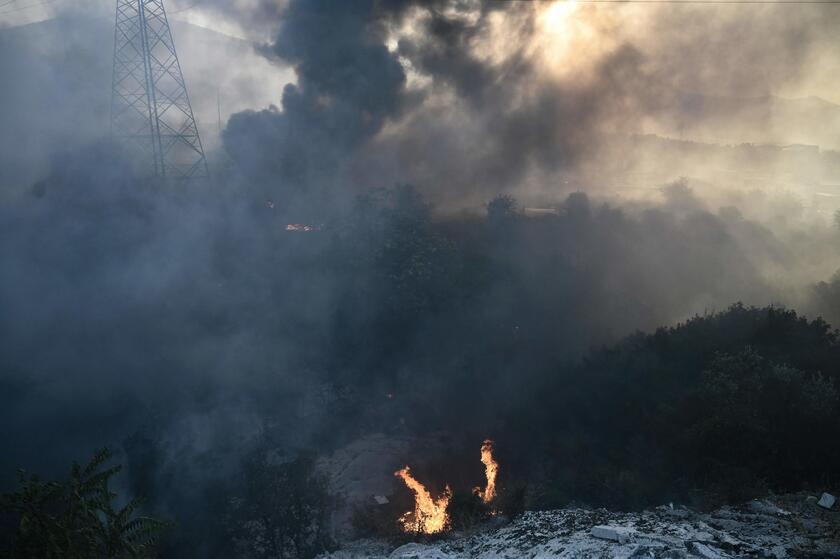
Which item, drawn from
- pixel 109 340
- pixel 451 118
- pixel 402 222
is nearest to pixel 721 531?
pixel 402 222

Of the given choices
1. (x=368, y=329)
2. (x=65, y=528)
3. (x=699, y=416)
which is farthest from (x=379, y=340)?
(x=65, y=528)

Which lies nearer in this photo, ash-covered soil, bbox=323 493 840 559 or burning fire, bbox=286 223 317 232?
ash-covered soil, bbox=323 493 840 559

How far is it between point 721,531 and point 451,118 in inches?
1384

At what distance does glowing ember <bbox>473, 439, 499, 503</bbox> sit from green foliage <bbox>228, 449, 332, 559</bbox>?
557cm

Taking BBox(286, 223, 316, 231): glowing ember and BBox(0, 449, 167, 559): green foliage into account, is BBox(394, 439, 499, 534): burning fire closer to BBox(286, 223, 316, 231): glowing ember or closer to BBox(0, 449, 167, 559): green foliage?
BBox(0, 449, 167, 559): green foliage

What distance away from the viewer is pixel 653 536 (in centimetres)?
1191

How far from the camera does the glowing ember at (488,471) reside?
17547 mm

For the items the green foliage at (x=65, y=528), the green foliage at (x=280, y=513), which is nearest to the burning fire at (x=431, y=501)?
the green foliage at (x=280, y=513)

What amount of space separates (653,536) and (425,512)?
310 inches

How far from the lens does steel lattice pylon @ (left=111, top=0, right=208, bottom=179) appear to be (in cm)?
2869

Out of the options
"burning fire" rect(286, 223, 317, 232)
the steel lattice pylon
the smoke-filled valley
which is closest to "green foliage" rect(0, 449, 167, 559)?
the smoke-filled valley

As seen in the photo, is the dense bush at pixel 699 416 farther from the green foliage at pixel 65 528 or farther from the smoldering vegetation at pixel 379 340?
the green foliage at pixel 65 528

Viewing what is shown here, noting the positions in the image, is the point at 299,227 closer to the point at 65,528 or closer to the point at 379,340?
the point at 379,340

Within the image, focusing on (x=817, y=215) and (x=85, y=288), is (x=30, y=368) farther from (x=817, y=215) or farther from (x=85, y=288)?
(x=817, y=215)
